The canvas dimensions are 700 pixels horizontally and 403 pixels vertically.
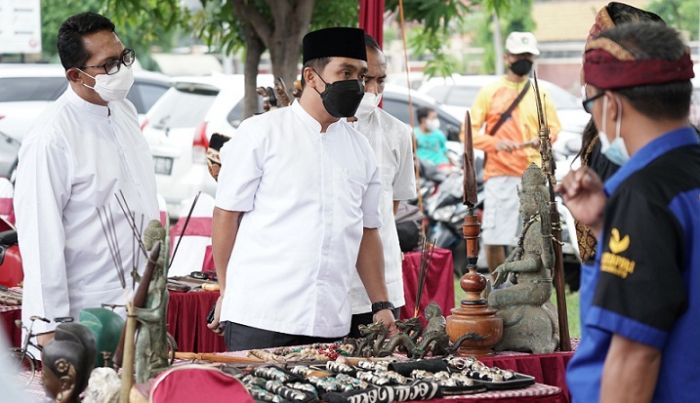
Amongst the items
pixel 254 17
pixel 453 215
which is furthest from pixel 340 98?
pixel 453 215

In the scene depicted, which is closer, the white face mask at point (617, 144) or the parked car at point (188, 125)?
the white face mask at point (617, 144)

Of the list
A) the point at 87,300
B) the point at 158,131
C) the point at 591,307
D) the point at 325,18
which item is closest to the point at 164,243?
the point at 87,300

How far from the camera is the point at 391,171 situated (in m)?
5.22

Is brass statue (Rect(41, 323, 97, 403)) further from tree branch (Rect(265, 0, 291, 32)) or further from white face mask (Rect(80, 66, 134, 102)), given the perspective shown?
tree branch (Rect(265, 0, 291, 32))

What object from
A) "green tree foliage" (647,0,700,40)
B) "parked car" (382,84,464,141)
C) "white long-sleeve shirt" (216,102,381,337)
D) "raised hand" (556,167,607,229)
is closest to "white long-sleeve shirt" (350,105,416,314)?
"white long-sleeve shirt" (216,102,381,337)

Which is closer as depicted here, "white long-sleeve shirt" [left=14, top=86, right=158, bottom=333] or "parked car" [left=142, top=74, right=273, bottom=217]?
"white long-sleeve shirt" [left=14, top=86, right=158, bottom=333]

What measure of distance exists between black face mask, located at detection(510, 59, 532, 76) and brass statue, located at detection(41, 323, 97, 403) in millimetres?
6097

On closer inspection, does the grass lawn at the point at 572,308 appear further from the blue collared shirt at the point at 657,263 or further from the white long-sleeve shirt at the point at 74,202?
the blue collared shirt at the point at 657,263

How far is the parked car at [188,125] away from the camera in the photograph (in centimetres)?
1126

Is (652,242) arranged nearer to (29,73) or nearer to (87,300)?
(87,300)

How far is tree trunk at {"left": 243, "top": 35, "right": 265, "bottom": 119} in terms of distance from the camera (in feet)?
26.1

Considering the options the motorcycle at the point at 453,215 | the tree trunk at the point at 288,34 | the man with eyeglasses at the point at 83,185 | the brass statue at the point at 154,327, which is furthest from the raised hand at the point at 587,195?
the motorcycle at the point at 453,215

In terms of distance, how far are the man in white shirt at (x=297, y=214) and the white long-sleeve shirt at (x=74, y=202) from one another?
1.08 feet

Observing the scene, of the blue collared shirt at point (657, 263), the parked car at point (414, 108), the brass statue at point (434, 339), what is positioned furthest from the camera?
the parked car at point (414, 108)
